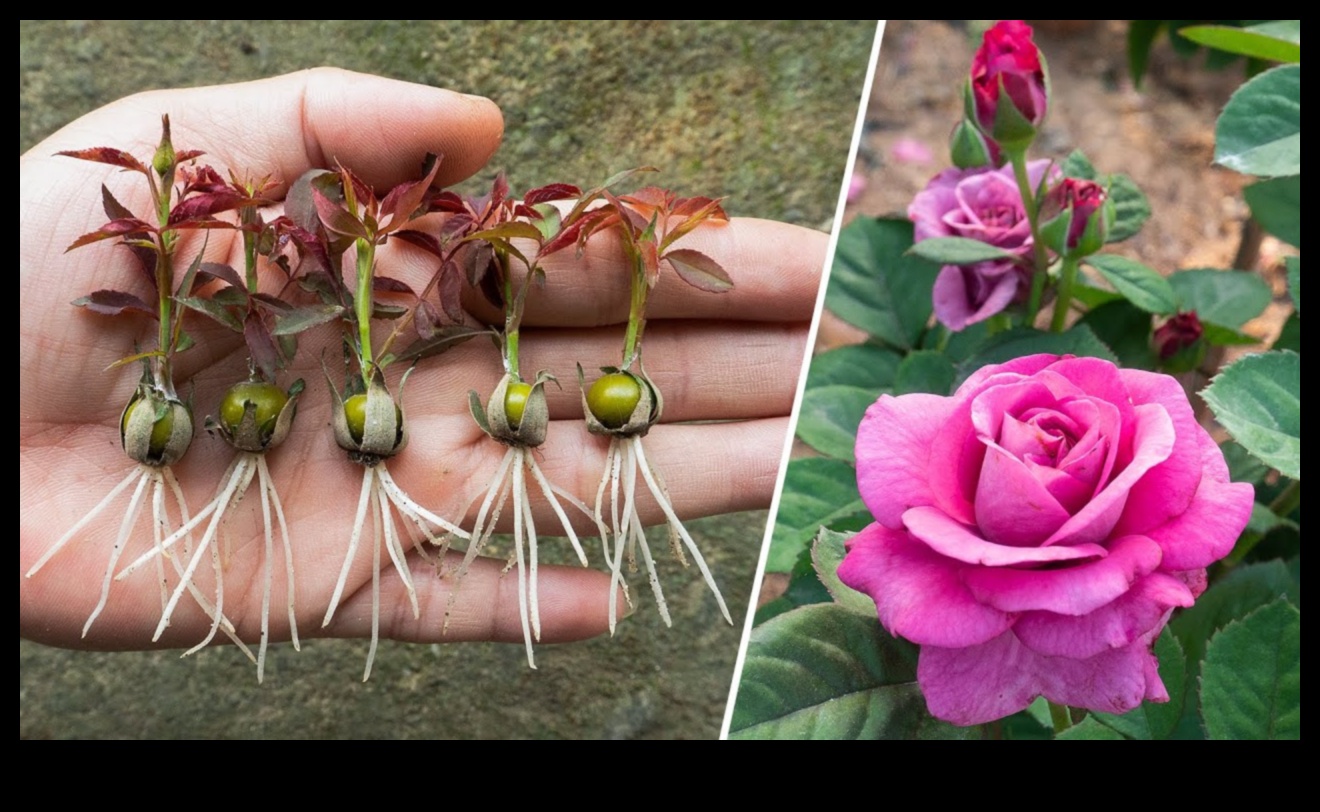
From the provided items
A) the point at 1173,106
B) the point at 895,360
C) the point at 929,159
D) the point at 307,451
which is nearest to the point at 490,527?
the point at 307,451

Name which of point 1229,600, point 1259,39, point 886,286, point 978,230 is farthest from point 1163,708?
point 1259,39

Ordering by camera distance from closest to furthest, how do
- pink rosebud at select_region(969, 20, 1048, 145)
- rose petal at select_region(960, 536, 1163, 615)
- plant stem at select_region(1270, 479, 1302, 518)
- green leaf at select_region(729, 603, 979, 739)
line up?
1. rose petal at select_region(960, 536, 1163, 615)
2. green leaf at select_region(729, 603, 979, 739)
3. pink rosebud at select_region(969, 20, 1048, 145)
4. plant stem at select_region(1270, 479, 1302, 518)

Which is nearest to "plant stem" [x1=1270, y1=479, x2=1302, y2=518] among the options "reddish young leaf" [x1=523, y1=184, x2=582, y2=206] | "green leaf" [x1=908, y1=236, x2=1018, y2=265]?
"green leaf" [x1=908, y1=236, x2=1018, y2=265]

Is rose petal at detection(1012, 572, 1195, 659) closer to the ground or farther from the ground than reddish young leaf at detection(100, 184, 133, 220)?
closer to the ground

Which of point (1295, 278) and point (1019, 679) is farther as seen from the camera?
point (1295, 278)

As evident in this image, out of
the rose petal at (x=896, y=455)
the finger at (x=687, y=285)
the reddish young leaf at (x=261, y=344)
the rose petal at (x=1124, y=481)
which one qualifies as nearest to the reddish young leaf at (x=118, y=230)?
the reddish young leaf at (x=261, y=344)

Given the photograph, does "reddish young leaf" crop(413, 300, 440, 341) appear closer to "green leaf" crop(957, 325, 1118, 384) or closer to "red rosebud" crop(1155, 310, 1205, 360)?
"green leaf" crop(957, 325, 1118, 384)

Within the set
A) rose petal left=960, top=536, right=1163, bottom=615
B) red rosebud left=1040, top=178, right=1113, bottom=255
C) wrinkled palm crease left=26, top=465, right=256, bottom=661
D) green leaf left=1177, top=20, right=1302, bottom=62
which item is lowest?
wrinkled palm crease left=26, top=465, right=256, bottom=661

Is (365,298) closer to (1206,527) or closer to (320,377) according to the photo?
(320,377)
